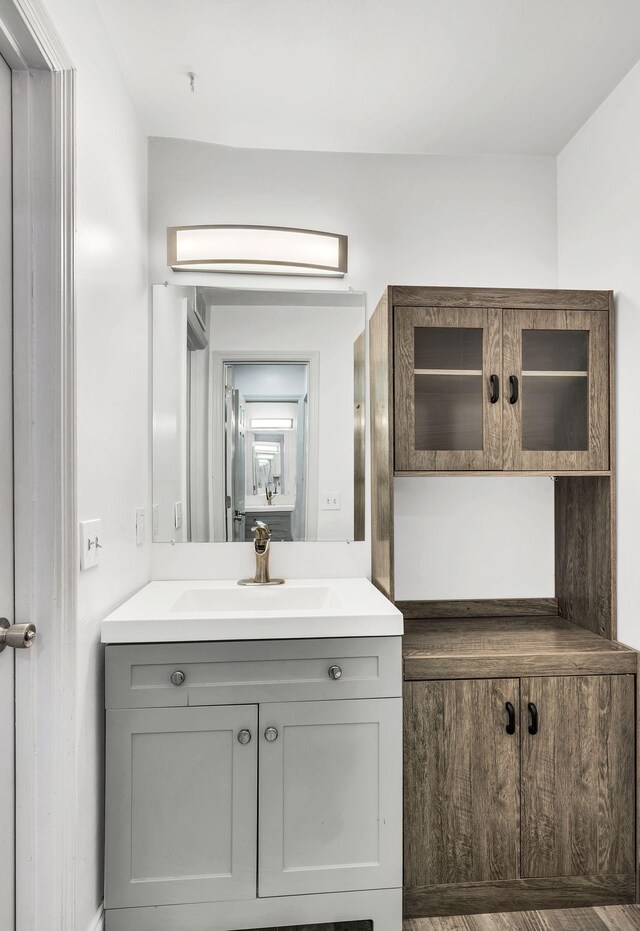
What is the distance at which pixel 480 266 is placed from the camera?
7.70ft

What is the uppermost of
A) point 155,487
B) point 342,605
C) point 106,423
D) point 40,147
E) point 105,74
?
point 105,74

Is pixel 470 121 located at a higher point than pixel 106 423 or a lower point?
higher

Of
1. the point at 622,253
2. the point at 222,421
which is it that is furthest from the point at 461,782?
the point at 622,253

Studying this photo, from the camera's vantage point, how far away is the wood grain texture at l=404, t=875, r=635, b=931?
5.78 ft

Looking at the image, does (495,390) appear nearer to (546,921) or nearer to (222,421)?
(222,421)

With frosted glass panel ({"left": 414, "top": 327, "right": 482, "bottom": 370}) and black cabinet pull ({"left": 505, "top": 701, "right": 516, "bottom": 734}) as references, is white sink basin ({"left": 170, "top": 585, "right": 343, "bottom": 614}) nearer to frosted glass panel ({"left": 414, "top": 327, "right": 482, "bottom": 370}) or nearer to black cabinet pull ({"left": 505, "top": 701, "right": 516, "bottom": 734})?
black cabinet pull ({"left": 505, "top": 701, "right": 516, "bottom": 734})

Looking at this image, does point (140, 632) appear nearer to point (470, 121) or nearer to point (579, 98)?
point (470, 121)

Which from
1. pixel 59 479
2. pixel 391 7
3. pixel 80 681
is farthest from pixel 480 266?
pixel 80 681

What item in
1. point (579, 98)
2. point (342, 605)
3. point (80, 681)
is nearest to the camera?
point (80, 681)

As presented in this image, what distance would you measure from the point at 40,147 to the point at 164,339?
37.2 inches

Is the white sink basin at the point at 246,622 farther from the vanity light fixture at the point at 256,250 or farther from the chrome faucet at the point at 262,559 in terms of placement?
the vanity light fixture at the point at 256,250

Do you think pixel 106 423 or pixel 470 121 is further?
pixel 470 121

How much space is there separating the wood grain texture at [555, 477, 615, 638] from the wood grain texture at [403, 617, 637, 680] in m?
0.12

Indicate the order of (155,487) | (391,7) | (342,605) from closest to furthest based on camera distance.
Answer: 1. (391,7)
2. (342,605)
3. (155,487)
